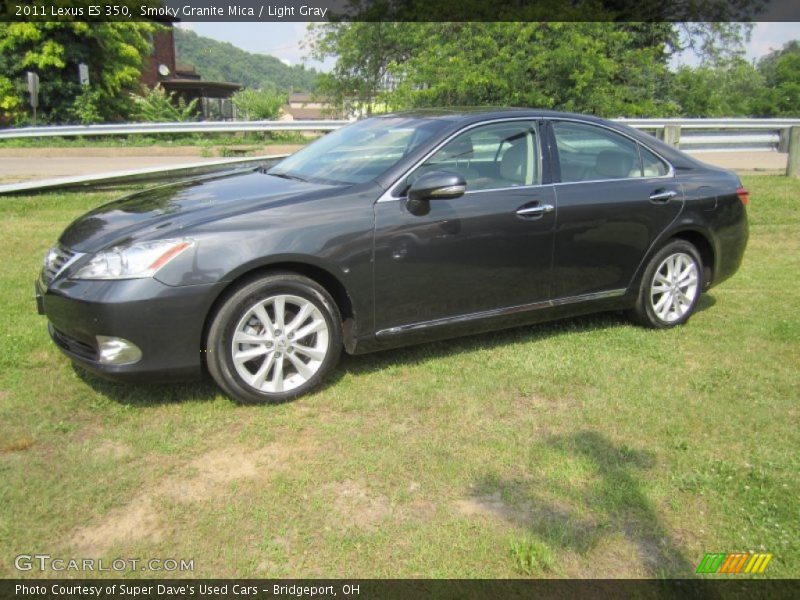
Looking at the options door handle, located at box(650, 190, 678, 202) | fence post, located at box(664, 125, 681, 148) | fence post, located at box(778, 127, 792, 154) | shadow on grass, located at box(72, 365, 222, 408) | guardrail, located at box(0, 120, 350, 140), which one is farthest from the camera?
guardrail, located at box(0, 120, 350, 140)

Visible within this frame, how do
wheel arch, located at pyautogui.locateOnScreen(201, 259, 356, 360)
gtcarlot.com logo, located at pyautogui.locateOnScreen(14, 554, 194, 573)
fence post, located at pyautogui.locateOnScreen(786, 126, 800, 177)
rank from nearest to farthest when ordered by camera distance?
1. gtcarlot.com logo, located at pyautogui.locateOnScreen(14, 554, 194, 573)
2. wheel arch, located at pyautogui.locateOnScreen(201, 259, 356, 360)
3. fence post, located at pyautogui.locateOnScreen(786, 126, 800, 177)

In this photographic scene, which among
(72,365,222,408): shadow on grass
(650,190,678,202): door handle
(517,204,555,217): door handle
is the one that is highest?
(650,190,678,202): door handle

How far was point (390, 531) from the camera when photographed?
276cm

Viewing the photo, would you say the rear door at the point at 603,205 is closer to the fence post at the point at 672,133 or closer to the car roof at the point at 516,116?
the car roof at the point at 516,116

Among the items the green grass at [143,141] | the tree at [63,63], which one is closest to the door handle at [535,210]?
the green grass at [143,141]

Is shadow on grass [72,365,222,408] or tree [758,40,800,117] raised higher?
tree [758,40,800,117]

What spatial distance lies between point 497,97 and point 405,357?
46.1 feet

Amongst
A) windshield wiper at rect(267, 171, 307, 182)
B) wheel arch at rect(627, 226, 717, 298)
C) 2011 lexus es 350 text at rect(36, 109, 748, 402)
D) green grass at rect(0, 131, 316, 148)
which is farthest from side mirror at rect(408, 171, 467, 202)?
green grass at rect(0, 131, 316, 148)

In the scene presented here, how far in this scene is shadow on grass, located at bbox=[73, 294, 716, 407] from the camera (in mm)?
3863

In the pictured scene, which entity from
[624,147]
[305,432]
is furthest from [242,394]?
[624,147]

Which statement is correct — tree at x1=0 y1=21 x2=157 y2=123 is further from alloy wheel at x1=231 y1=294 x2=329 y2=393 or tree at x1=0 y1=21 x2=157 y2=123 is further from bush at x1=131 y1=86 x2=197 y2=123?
alloy wheel at x1=231 y1=294 x2=329 y2=393

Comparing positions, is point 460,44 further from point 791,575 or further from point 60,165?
point 791,575

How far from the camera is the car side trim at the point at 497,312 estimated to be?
412 cm

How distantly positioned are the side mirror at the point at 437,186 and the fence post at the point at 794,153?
994 centimetres
